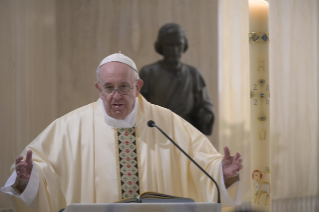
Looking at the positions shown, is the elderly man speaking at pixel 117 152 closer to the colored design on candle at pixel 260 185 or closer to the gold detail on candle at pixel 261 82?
the colored design on candle at pixel 260 185

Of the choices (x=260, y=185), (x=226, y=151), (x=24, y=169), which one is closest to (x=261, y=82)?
(x=226, y=151)

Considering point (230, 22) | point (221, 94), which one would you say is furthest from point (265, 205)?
point (230, 22)

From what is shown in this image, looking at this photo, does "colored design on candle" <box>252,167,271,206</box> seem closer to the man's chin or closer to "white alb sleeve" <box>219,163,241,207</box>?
"white alb sleeve" <box>219,163,241,207</box>

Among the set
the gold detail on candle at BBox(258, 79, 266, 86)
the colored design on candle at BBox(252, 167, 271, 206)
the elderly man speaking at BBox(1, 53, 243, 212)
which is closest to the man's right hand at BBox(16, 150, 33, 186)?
the elderly man speaking at BBox(1, 53, 243, 212)

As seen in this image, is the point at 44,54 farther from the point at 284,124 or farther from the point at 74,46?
the point at 284,124

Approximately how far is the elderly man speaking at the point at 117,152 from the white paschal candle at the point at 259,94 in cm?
30

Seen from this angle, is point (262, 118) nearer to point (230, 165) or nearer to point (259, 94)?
point (259, 94)

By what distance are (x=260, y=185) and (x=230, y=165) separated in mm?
205

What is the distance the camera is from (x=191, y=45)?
5359mm

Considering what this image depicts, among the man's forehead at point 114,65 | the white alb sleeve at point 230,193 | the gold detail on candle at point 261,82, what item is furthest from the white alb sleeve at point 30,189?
the gold detail on candle at point 261,82

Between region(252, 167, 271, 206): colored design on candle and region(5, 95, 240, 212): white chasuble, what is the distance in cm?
31

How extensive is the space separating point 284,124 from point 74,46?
3059 millimetres

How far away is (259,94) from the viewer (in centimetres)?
246

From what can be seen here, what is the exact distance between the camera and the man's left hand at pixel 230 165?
93.3 inches
